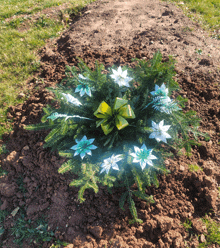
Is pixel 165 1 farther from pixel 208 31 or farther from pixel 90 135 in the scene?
pixel 90 135

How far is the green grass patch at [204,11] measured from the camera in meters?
4.15

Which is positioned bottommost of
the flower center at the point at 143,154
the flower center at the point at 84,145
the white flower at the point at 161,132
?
the flower center at the point at 143,154

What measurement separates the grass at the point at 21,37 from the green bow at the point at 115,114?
2011mm

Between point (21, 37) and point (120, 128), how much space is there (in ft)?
12.9

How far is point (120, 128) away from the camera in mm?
1587

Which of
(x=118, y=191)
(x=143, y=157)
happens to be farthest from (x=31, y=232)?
(x=143, y=157)

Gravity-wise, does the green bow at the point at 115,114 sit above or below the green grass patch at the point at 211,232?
above

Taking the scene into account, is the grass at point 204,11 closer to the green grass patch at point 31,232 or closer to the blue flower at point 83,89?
the blue flower at point 83,89

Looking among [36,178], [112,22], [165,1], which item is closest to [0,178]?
[36,178]

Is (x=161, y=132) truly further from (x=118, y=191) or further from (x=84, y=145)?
(x=118, y=191)

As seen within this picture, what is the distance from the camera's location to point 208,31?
3.97m

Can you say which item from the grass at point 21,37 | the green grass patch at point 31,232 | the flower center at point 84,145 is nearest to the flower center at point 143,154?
the flower center at point 84,145

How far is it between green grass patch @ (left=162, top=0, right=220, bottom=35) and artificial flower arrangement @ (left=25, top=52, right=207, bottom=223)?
311cm

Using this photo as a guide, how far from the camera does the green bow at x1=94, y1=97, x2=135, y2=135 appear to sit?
63.1 inches
